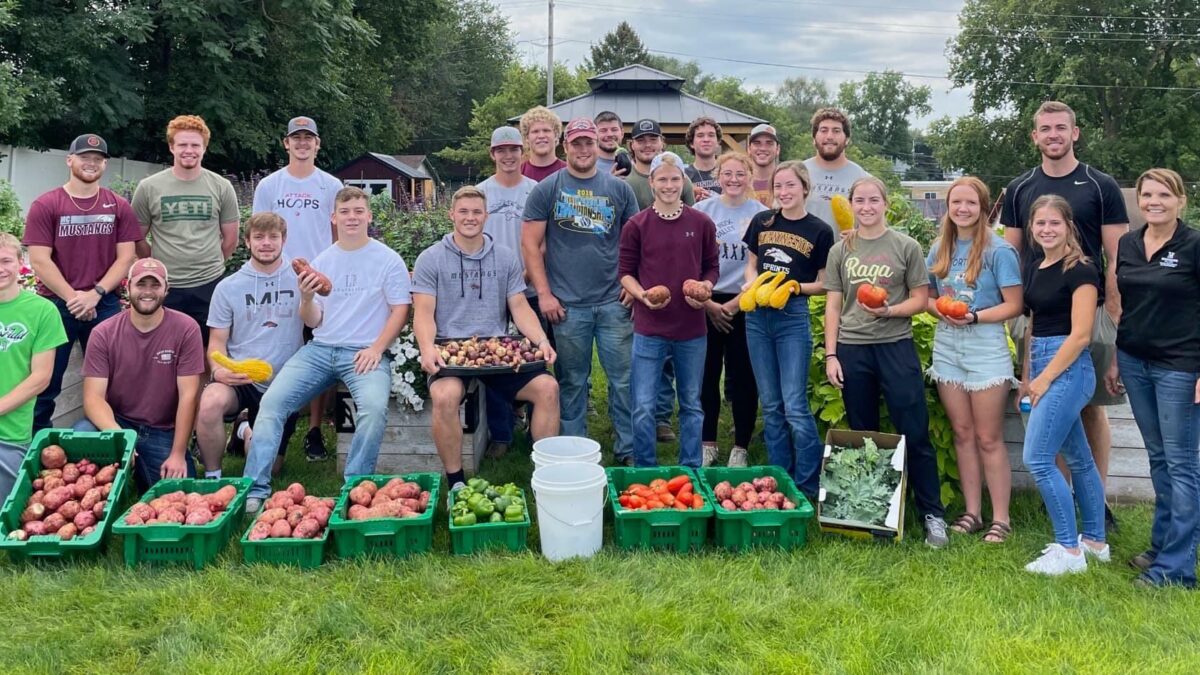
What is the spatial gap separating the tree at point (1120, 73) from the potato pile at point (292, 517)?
128 ft

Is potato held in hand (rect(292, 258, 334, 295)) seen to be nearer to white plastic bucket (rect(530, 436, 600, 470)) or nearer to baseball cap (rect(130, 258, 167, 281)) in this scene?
baseball cap (rect(130, 258, 167, 281))

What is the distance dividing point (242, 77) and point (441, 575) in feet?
82.5

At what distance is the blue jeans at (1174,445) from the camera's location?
12.5 ft

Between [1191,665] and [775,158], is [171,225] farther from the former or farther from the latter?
[1191,665]

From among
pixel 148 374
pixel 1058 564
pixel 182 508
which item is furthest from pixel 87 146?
pixel 1058 564

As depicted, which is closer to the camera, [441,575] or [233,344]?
[441,575]

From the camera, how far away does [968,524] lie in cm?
458

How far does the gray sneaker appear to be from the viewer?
4355 millimetres

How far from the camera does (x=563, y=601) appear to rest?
3.70m

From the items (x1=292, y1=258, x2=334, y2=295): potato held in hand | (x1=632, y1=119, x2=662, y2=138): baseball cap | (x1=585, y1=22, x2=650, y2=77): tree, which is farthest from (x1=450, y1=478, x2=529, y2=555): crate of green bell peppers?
(x1=585, y1=22, x2=650, y2=77): tree

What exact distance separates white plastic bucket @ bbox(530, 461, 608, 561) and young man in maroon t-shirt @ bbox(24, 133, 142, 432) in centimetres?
341

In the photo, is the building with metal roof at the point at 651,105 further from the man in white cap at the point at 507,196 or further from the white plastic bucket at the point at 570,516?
the white plastic bucket at the point at 570,516

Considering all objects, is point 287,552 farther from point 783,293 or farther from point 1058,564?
point 1058,564

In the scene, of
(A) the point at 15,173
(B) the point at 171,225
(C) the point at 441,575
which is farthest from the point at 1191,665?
(A) the point at 15,173
